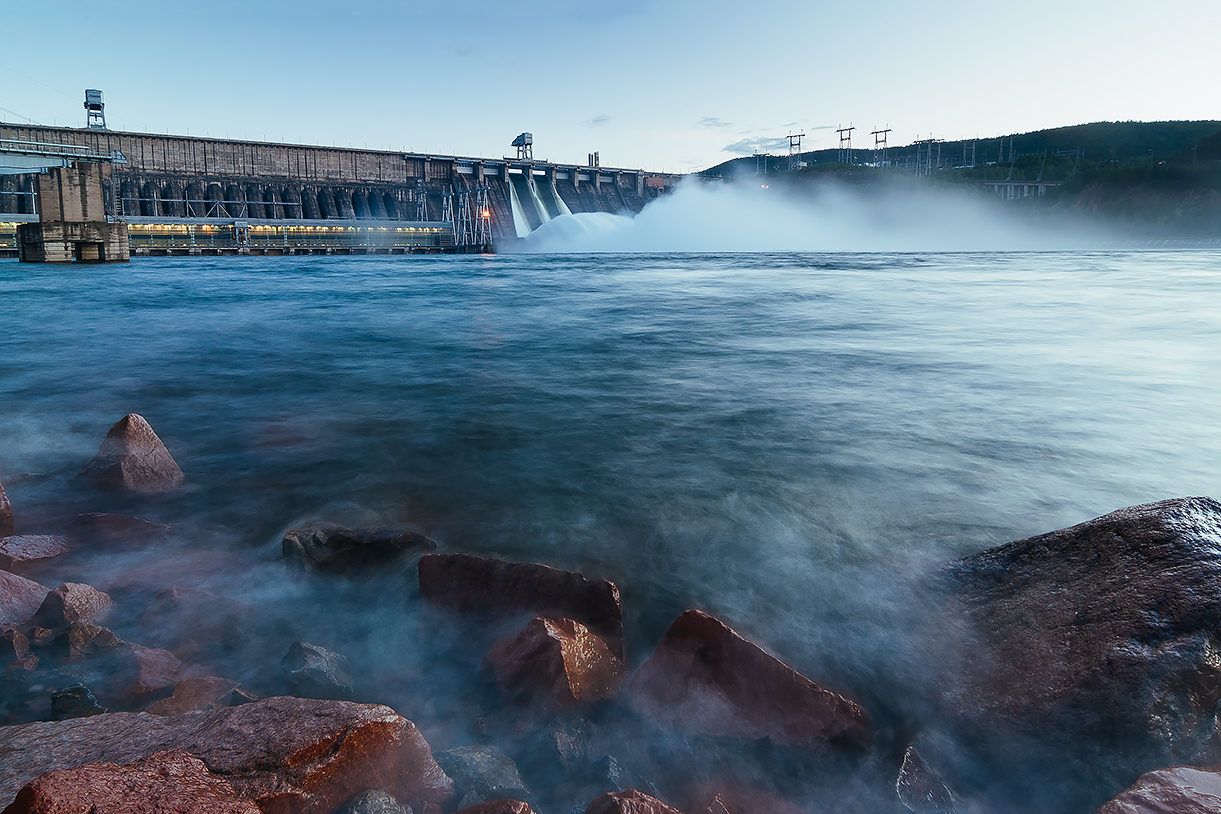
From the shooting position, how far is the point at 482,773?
2176 mm

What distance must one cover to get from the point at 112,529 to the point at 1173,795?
517cm

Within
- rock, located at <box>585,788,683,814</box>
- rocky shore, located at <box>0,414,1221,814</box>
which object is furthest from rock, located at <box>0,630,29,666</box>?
rock, located at <box>585,788,683,814</box>

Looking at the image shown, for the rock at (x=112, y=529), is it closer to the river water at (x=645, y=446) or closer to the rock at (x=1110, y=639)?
the river water at (x=645, y=446)

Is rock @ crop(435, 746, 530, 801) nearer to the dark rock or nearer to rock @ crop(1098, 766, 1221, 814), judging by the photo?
the dark rock

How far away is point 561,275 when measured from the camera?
104ft

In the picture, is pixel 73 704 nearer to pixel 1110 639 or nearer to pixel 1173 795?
pixel 1173 795

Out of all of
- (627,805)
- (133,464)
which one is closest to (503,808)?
(627,805)

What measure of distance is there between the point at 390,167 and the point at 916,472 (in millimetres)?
78527

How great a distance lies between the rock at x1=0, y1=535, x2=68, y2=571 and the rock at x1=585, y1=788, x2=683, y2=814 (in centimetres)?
365

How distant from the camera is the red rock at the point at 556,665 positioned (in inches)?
100

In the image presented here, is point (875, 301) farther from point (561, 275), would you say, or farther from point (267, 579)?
point (267, 579)

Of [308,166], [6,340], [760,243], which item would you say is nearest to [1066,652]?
[6,340]

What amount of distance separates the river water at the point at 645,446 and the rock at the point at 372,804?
0.62 metres

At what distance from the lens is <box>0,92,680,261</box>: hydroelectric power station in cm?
5775
